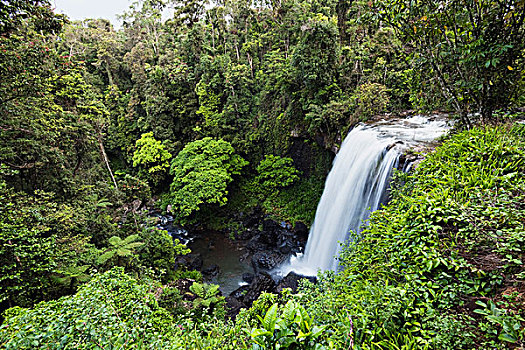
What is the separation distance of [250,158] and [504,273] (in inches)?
539

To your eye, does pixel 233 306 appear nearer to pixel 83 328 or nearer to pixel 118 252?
pixel 118 252

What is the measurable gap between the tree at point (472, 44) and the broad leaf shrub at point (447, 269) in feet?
3.97

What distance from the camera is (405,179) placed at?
4.62 meters

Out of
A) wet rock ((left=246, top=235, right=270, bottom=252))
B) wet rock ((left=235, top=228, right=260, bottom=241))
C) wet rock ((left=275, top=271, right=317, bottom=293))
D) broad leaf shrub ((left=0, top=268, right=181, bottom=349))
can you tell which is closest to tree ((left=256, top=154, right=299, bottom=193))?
wet rock ((left=235, top=228, right=260, bottom=241))

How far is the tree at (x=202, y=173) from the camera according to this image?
12.4 metres

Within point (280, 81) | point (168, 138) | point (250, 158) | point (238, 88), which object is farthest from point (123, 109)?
point (280, 81)

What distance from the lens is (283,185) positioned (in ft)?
43.9

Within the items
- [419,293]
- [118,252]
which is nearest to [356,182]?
[419,293]

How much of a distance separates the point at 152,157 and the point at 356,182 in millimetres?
13123

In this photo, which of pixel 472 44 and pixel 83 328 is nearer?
pixel 83 328

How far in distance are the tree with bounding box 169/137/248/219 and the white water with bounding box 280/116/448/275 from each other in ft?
17.1

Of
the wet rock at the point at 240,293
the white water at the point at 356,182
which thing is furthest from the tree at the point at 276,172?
the wet rock at the point at 240,293

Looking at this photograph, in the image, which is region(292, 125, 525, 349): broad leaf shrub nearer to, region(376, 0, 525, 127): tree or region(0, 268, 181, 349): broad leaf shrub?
region(376, 0, 525, 127): tree

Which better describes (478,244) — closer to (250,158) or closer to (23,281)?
(23,281)
